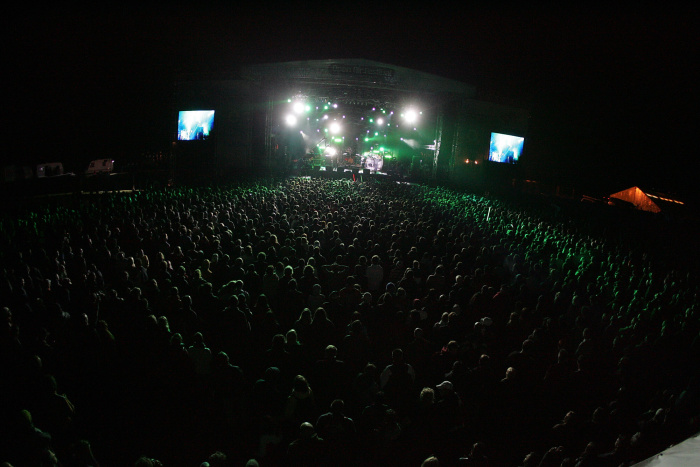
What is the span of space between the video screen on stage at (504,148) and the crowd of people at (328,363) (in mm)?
21301

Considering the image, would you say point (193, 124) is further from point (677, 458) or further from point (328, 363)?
point (677, 458)

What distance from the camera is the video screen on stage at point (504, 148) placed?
2925 cm

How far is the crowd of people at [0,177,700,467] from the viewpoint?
3885mm

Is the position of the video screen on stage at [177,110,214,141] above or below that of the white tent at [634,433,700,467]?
above

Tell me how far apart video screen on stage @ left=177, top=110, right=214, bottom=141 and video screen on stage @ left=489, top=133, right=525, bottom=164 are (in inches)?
744

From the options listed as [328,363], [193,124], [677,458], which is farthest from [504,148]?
[677,458]

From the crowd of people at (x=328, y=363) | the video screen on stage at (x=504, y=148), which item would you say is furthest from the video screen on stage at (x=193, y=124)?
the video screen on stage at (x=504, y=148)

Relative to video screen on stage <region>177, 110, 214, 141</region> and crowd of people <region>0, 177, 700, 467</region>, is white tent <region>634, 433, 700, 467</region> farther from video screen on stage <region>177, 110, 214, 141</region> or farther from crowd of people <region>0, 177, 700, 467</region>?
video screen on stage <region>177, 110, 214, 141</region>

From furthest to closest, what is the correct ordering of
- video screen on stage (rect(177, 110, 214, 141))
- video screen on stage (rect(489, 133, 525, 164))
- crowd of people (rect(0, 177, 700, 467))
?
video screen on stage (rect(489, 133, 525, 164)), video screen on stage (rect(177, 110, 214, 141)), crowd of people (rect(0, 177, 700, 467))

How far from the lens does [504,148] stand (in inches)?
1159

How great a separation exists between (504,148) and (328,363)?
28195 millimetres

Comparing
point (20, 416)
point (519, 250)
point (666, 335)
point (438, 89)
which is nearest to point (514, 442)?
point (666, 335)

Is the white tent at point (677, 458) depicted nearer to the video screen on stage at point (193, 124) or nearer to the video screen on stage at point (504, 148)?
the video screen on stage at point (193, 124)

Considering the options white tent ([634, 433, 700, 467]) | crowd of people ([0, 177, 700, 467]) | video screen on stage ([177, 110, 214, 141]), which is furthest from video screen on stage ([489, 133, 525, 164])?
white tent ([634, 433, 700, 467])
